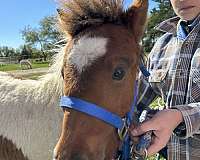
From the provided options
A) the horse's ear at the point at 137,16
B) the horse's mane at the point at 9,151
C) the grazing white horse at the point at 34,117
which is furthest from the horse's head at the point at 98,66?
the horse's mane at the point at 9,151

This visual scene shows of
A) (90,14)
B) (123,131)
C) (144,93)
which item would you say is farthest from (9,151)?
(90,14)

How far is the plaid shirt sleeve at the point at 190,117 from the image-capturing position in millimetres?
1999

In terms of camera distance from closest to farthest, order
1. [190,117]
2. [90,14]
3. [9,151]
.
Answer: [190,117] → [90,14] → [9,151]

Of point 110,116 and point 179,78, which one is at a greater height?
point 179,78

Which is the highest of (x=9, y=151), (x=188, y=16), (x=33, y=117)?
(x=188, y=16)

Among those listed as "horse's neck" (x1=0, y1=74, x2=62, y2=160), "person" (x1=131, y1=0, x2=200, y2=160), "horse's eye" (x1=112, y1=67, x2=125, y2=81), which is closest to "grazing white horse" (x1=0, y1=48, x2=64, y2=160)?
"horse's neck" (x1=0, y1=74, x2=62, y2=160)

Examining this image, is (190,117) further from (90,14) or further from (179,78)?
(90,14)

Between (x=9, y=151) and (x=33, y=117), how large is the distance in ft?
1.34

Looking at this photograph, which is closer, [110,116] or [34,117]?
[110,116]

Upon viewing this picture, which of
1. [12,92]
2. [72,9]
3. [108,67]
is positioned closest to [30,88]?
[12,92]

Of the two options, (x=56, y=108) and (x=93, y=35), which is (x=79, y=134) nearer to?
(x=93, y=35)

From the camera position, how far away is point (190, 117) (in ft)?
6.58

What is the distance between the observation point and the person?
6.52 feet

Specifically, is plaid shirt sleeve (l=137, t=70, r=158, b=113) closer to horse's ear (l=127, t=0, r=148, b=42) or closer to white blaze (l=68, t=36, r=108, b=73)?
horse's ear (l=127, t=0, r=148, b=42)
